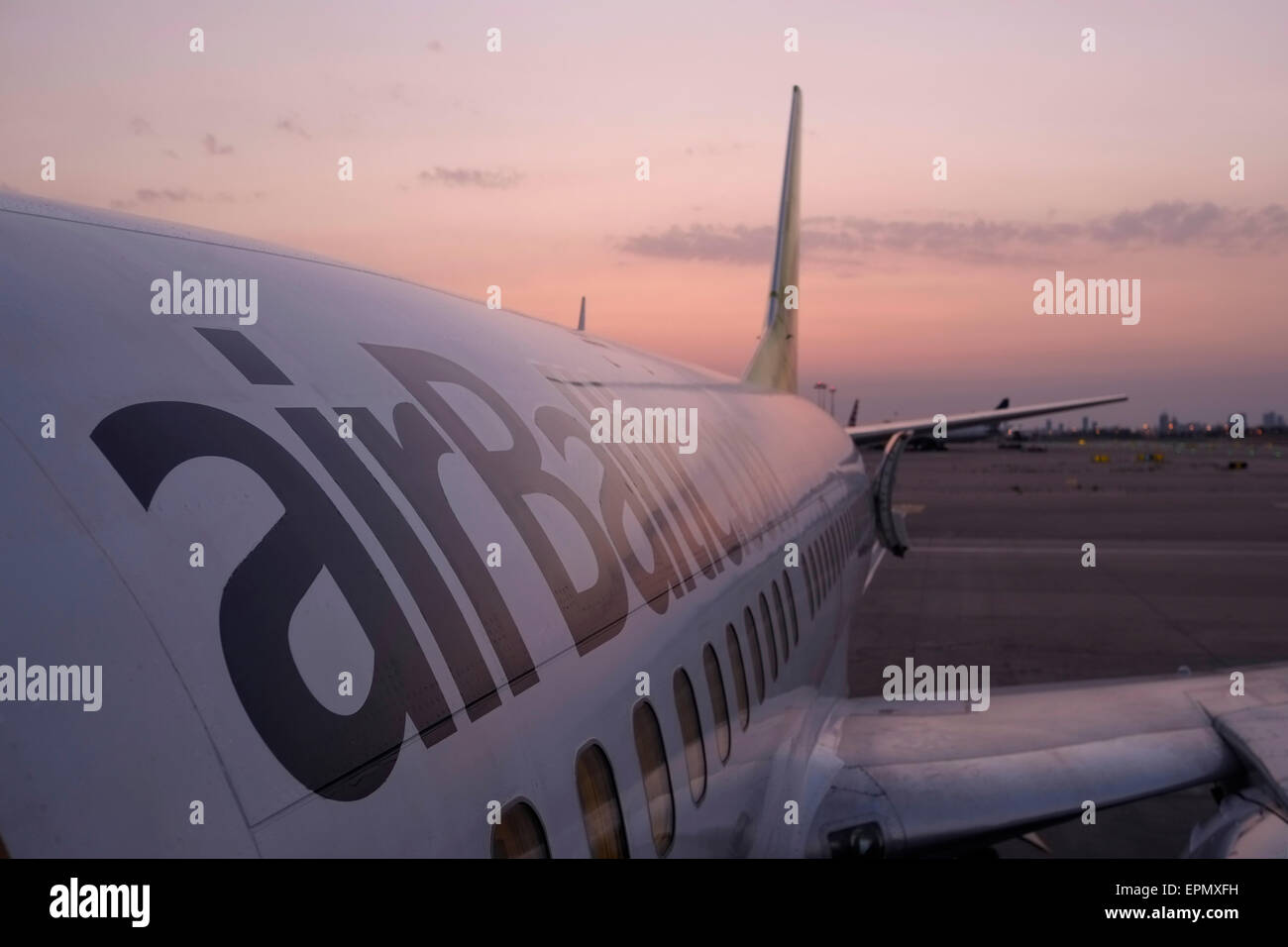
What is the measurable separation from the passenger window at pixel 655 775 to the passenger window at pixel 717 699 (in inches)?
33.6

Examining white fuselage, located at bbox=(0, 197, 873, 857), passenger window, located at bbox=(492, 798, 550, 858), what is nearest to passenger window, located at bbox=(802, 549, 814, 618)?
white fuselage, located at bbox=(0, 197, 873, 857)

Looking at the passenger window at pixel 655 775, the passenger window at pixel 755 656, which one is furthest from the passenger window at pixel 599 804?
the passenger window at pixel 755 656

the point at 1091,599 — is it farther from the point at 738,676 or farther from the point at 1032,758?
the point at 738,676

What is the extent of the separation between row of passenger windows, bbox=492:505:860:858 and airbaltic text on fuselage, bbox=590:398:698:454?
0.94 metres

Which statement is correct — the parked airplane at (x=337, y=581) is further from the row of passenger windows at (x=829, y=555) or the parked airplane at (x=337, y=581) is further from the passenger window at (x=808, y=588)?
the row of passenger windows at (x=829, y=555)

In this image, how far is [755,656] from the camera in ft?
19.8

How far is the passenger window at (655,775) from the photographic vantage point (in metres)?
3.78

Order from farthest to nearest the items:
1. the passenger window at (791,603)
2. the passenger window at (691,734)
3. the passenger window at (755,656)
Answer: the passenger window at (791,603), the passenger window at (755,656), the passenger window at (691,734)

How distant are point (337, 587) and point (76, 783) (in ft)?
2.54

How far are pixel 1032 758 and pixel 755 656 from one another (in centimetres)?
258

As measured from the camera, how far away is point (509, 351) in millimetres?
4648
